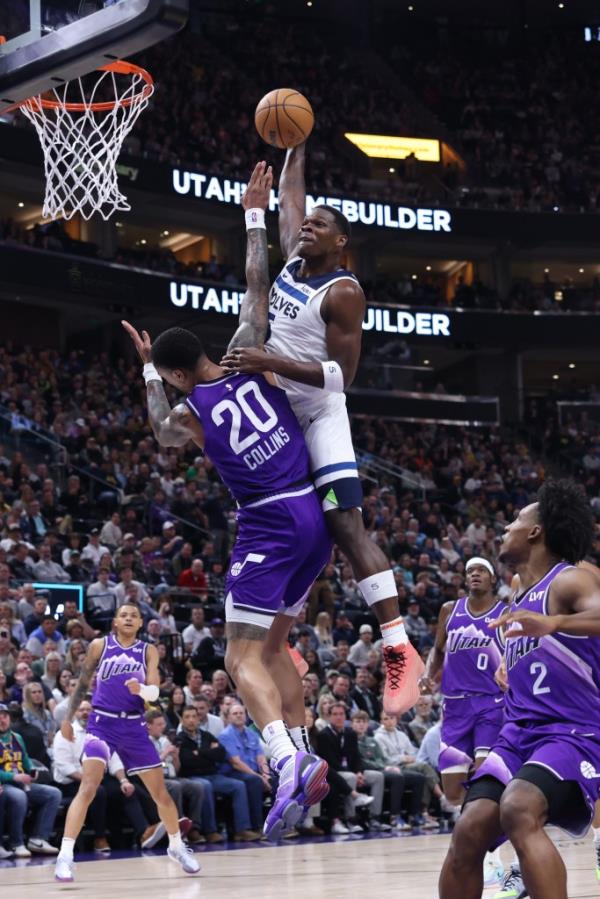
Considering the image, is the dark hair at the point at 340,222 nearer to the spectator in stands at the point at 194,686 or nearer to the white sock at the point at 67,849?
the white sock at the point at 67,849

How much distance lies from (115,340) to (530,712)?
2714 cm

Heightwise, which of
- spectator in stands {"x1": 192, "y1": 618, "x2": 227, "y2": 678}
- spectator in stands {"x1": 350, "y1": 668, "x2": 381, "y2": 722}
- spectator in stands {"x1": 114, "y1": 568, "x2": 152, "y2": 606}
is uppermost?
spectator in stands {"x1": 114, "y1": 568, "x2": 152, "y2": 606}

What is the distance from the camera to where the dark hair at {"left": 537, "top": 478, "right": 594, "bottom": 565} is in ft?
18.9

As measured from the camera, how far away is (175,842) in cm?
1135

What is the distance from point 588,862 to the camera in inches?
463

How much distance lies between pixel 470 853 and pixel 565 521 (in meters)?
1.46

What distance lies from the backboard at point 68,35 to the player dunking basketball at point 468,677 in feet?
17.7

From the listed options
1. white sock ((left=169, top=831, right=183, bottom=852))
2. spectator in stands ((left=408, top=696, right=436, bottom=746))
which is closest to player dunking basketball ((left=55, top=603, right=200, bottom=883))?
white sock ((left=169, top=831, right=183, bottom=852))

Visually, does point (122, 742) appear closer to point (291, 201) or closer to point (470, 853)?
point (291, 201)

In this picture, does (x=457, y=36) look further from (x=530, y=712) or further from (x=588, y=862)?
(x=530, y=712)

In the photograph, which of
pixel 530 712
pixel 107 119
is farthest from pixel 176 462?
pixel 530 712

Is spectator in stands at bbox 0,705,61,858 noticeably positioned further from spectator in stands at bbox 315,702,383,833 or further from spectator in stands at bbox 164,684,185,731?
spectator in stands at bbox 315,702,383,833

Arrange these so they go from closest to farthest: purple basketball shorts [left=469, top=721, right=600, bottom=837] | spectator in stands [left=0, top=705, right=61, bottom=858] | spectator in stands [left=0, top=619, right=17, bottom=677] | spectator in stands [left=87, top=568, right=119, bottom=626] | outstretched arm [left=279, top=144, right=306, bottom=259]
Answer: purple basketball shorts [left=469, top=721, right=600, bottom=837] < outstretched arm [left=279, top=144, right=306, bottom=259] < spectator in stands [left=0, top=705, right=61, bottom=858] < spectator in stands [left=0, top=619, right=17, bottom=677] < spectator in stands [left=87, top=568, right=119, bottom=626]

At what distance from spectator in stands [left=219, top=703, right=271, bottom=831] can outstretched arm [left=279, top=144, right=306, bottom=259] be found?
826 centimetres
